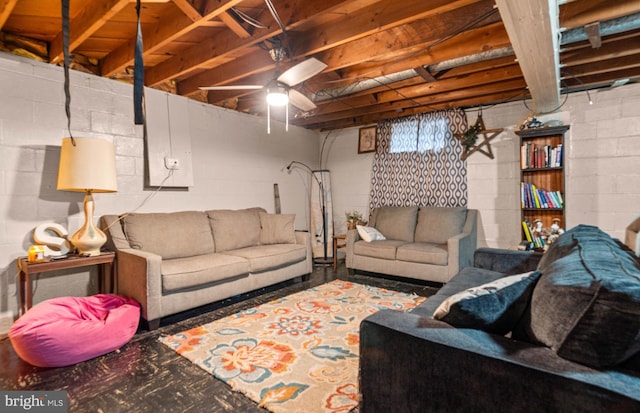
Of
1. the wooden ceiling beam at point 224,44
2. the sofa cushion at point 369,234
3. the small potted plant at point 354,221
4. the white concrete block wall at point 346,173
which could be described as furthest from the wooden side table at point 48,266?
the white concrete block wall at point 346,173

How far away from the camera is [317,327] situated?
257 cm

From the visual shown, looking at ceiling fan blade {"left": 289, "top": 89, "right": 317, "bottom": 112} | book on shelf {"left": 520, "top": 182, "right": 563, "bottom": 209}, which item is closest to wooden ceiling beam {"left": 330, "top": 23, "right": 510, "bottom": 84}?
ceiling fan blade {"left": 289, "top": 89, "right": 317, "bottom": 112}

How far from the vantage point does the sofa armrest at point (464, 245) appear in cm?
357

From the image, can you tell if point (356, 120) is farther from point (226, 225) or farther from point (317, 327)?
point (317, 327)

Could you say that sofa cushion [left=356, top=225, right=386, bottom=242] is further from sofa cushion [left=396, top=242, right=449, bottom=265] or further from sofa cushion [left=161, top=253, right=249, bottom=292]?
sofa cushion [left=161, top=253, right=249, bottom=292]

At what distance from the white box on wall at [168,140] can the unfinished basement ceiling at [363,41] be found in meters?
0.22

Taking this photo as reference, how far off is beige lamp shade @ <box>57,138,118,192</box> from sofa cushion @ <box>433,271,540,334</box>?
2721mm

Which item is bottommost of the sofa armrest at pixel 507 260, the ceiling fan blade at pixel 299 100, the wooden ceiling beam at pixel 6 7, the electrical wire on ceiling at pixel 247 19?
the sofa armrest at pixel 507 260

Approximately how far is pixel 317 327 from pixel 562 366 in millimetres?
1920

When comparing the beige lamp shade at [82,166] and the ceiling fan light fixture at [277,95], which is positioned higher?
the ceiling fan light fixture at [277,95]

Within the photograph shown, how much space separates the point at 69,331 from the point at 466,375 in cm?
226

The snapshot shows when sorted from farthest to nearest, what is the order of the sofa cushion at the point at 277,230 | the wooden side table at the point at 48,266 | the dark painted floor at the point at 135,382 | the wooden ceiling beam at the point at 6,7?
the sofa cushion at the point at 277,230
the wooden side table at the point at 48,266
the wooden ceiling beam at the point at 6,7
the dark painted floor at the point at 135,382

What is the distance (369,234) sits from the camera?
4359 millimetres

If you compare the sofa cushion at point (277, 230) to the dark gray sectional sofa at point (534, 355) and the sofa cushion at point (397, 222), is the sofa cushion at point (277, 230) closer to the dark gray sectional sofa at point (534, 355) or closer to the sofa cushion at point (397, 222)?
the sofa cushion at point (397, 222)
